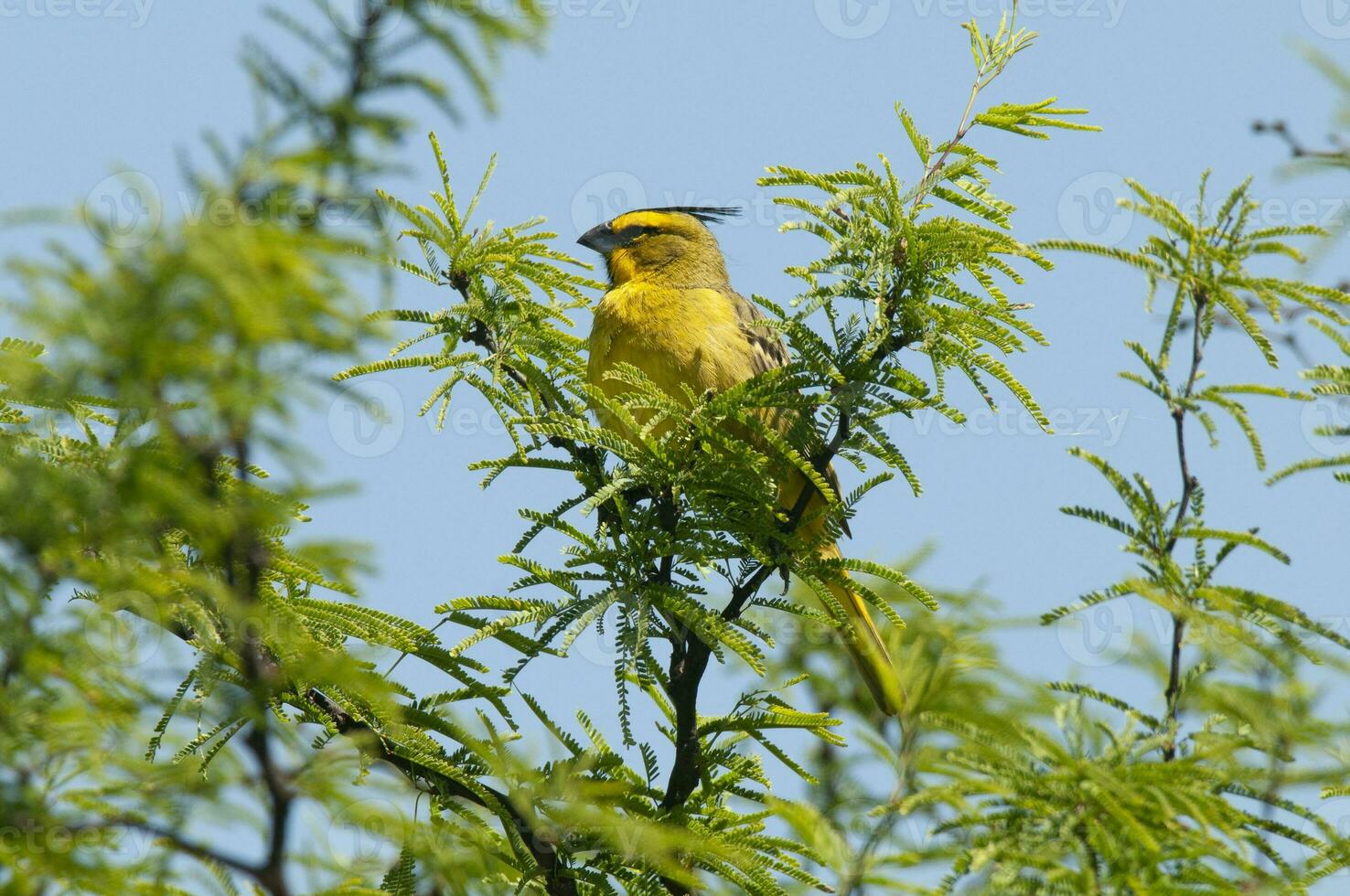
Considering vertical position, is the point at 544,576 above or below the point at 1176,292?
below

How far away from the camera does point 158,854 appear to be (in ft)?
6.97

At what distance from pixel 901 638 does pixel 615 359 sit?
2.89 m

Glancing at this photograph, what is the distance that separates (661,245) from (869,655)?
3303 mm

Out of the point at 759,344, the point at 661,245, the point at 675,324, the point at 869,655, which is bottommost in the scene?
the point at 869,655

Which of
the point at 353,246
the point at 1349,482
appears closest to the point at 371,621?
the point at 353,246

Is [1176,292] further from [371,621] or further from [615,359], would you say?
[615,359]

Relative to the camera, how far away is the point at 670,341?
17.9ft

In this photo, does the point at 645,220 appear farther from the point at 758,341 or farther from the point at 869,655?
the point at 869,655

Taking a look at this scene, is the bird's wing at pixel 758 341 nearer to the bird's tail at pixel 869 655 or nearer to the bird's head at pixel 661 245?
the bird's head at pixel 661 245

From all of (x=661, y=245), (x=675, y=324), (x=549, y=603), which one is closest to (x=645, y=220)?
(x=661, y=245)

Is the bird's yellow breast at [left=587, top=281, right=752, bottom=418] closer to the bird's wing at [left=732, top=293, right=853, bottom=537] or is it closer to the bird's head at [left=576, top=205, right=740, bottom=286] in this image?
the bird's wing at [left=732, top=293, right=853, bottom=537]

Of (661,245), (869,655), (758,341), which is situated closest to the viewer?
(869,655)

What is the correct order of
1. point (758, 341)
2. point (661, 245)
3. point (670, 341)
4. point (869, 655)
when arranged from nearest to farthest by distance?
point (869, 655)
point (670, 341)
point (758, 341)
point (661, 245)

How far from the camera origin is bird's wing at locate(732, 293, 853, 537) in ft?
18.3
